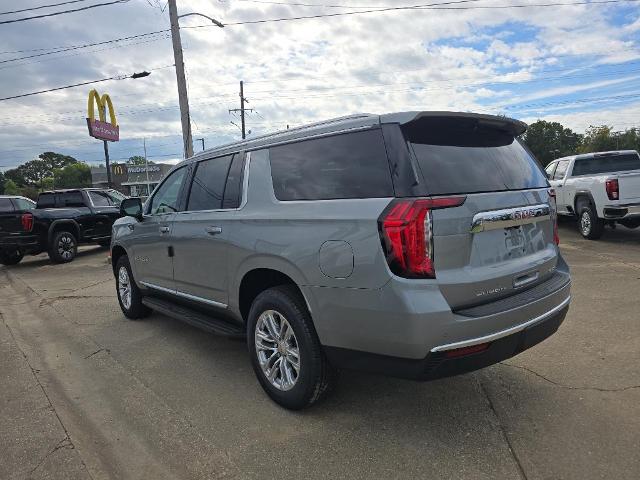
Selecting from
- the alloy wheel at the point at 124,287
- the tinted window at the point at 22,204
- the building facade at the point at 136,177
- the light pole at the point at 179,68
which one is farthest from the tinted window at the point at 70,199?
the building facade at the point at 136,177

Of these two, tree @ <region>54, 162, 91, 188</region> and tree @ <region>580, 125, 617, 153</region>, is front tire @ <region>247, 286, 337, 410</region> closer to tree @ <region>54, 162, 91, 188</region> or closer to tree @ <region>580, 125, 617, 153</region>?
tree @ <region>580, 125, 617, 153</region>

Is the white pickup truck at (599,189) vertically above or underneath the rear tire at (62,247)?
above

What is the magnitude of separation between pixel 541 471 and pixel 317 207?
1.86m

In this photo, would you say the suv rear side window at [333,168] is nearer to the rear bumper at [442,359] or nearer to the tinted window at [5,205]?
the rear bumper at [442,359]

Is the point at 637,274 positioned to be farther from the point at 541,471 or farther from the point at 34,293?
the point at 34,293

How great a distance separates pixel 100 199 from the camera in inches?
538

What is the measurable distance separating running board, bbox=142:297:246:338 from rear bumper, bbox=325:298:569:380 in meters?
1.13

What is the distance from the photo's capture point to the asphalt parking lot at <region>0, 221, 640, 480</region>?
8.80ft

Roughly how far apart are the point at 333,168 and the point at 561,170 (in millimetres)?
10539

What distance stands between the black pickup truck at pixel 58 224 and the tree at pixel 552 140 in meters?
84.3

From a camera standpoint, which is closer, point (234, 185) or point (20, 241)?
point (234, 185)

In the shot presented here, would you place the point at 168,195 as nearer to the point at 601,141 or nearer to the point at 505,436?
the point at 505,436

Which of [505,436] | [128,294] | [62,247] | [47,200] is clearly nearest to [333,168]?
[505,436]

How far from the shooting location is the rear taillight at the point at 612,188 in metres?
9.30
